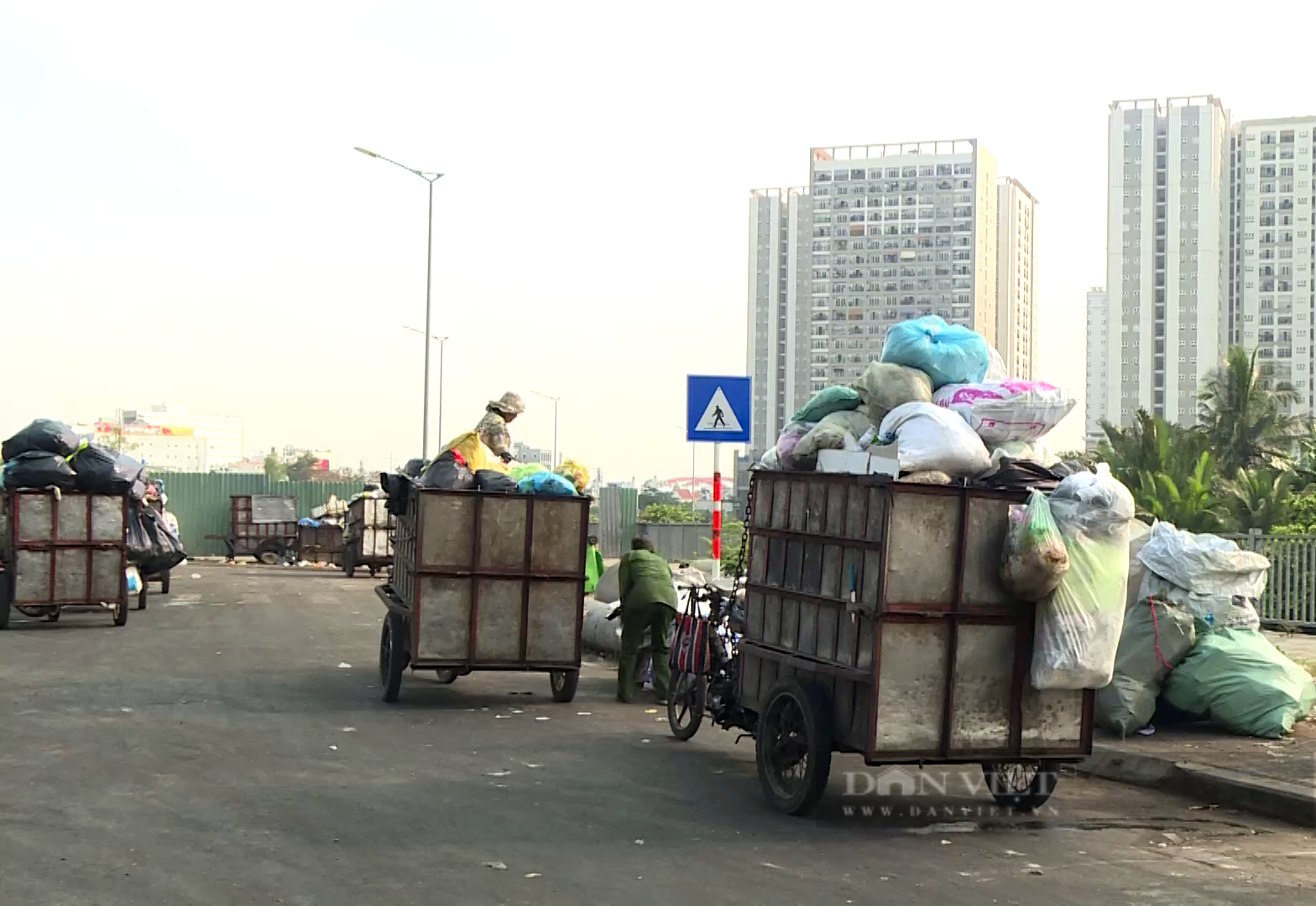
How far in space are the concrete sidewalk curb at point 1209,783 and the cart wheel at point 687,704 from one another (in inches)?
107

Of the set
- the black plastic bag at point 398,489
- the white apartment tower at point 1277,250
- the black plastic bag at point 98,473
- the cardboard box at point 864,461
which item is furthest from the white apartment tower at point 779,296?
the cardboard box at point 864,461

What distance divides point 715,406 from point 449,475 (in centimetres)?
347

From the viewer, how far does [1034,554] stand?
6.70 metres

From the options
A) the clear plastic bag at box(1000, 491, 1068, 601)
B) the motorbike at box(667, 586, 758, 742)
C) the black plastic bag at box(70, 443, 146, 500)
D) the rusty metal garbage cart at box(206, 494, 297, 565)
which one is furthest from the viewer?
the rusty metal garbage cart at box(206, 494, 297, 565)

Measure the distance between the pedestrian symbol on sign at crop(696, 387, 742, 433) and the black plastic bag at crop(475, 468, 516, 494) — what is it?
298cm

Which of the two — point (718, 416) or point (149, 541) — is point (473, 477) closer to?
point (718, 416)

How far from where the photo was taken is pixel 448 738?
982 centimetres

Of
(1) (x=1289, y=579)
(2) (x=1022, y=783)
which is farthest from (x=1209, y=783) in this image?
(1) (x=1289, y=579)

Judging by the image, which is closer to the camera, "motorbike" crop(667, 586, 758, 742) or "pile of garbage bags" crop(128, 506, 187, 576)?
"motorbike" crop(667, 586, 758, 742)

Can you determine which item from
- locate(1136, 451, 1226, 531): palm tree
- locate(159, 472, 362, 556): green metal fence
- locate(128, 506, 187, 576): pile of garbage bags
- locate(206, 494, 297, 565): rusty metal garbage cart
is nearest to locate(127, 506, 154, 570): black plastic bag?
locate(128, 506, 187, 576): pile of garbage bags

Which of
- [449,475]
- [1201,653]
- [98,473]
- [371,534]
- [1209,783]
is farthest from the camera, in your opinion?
[371,534]

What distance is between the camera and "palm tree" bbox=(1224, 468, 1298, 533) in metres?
25.4

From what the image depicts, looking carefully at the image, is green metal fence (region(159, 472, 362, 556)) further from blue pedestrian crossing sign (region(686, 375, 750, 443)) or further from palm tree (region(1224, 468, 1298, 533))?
blue pedestrian crossing sign (region(686, 375, 750, 443))

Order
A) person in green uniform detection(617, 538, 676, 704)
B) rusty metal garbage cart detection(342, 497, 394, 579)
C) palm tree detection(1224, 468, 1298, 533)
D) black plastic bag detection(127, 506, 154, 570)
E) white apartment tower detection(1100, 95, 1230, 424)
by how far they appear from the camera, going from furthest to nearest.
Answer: white apartment tower detection(1100, 95, 1230, 424) → rusty metal garbage cart detection(342, 497, 394, 579) → palm tree detection(1224, 468, 1298, 533) → black plastic bag detection(127, 506, 154, 570) → person in green uniform detection(617, 538, 676, 704)
